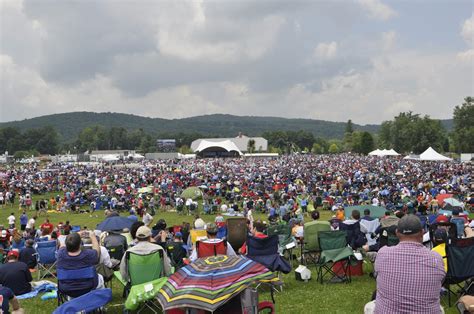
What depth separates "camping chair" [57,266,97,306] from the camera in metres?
5.27

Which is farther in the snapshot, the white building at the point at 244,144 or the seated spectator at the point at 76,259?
the white building at the point at 244,144

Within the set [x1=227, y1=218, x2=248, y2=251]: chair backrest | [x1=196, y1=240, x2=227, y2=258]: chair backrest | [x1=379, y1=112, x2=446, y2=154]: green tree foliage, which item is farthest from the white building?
[x1=196, y1=240, x2=227, y2=258]: chair backrest

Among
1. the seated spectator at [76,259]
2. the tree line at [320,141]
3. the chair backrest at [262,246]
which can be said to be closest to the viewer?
the seated spectator at [76,259]

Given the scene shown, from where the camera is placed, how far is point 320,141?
471 feet

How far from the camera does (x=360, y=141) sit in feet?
317

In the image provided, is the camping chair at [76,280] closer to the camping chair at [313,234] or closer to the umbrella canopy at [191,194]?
the camping chair at [313,234]

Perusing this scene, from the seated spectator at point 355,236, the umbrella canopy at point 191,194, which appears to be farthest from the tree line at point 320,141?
the seated spectator at point 355,236

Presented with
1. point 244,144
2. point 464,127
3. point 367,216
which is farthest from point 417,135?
point 367,216

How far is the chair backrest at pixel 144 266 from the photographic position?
5.46 meters

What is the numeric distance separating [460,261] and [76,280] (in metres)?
4.70

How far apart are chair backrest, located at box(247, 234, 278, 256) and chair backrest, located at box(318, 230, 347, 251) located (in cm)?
82

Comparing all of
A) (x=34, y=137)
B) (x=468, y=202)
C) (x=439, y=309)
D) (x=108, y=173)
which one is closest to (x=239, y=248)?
(x=439, y=309)

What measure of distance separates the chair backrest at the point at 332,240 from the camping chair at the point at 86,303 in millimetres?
4000

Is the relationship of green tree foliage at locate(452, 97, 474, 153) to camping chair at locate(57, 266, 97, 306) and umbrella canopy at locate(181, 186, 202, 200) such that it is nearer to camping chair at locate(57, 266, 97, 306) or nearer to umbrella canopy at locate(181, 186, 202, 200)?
umbrella canopy at locate(181, 186, 202, 200)
